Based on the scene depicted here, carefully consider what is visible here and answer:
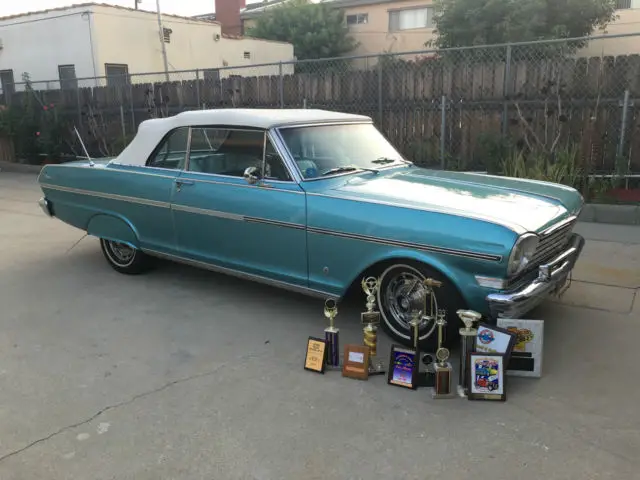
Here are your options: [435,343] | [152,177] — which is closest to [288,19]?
[152,177]

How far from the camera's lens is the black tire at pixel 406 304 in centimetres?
376

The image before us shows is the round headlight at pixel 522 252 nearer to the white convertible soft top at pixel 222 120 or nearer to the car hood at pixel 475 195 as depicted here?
the car hood at pixel 475 195

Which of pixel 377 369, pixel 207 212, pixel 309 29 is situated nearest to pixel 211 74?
pixel 309 29

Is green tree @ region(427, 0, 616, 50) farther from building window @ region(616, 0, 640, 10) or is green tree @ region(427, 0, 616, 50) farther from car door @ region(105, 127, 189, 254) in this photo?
car door @ region(105, 127, 189, 254)

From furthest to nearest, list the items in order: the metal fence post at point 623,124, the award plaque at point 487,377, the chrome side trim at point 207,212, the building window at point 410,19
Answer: the building window at point 410,19 → the metal fence post at point 623,124 → the chrome side trim at point 207,212 → the award plaque at point 487,377

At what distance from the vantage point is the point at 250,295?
523 cm

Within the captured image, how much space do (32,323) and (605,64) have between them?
25.9 ft

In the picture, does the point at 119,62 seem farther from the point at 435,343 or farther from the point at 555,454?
the point at 555,454

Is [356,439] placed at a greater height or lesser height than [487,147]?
lesser

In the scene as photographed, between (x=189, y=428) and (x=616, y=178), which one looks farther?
(x=616, y=178)

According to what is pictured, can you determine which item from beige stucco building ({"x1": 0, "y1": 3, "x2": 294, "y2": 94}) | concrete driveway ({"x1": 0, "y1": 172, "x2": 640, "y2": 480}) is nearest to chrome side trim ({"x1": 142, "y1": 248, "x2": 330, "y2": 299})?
concrete driveway ({"x1": 0, "y1": 172, "x2": 640, "y2": 480})

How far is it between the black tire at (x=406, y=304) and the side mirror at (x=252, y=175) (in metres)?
1.25

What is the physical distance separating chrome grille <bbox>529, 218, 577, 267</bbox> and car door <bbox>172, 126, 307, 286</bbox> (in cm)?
164

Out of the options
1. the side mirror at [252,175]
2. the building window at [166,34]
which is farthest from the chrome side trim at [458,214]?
the building window at [166,34]
